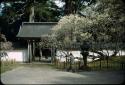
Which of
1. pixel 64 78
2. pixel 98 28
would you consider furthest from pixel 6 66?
pixel 64 78

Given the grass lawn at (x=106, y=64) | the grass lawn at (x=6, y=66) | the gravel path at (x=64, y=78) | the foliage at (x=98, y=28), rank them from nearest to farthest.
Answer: the gravel path at (x=64, y=78) < the foliage at (x=98, y=28) < the grass lawn at (x=106, y=64) < the grass lawn at (x=6, y=66)

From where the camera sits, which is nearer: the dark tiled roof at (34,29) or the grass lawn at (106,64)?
the grass lawn at (106,64)

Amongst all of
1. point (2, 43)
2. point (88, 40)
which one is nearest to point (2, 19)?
point (2, 43)

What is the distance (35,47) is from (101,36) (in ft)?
28.2

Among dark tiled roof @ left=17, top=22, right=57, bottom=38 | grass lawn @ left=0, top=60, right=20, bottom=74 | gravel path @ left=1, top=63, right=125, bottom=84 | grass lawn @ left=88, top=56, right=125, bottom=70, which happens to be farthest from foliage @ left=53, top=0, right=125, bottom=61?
dark tiled roof @ left=17, top=22, right=57, bottom=38

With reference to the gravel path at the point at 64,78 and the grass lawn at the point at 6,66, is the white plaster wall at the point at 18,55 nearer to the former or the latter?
the grass lawn at the point at 6,66

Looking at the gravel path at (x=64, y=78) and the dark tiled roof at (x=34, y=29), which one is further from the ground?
the dark tiled roof at (x=34, y=29)

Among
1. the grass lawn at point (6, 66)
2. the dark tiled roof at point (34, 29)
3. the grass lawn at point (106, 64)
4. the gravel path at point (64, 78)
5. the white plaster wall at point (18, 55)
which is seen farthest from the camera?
the dark tiled roof at point (34, 29)

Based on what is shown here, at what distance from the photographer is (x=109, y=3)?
44.1 ft

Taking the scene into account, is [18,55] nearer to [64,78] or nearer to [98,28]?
[98,28]

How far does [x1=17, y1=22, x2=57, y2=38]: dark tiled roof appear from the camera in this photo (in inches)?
908

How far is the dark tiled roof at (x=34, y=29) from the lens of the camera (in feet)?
75.7

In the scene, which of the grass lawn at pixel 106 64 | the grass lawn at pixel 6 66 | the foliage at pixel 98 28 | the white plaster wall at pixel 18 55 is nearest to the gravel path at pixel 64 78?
the foliage at pixel 98 28

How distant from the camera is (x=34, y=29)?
944 inches
